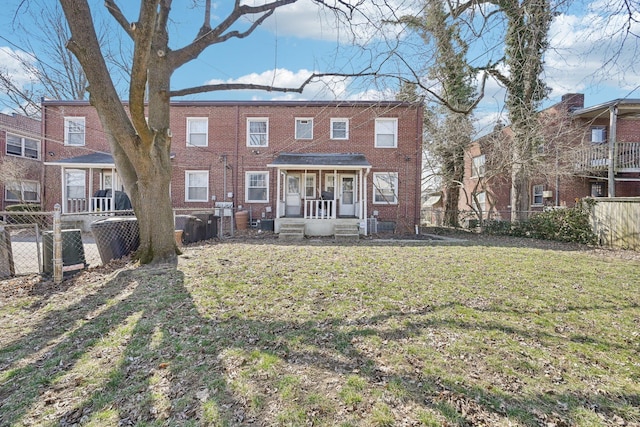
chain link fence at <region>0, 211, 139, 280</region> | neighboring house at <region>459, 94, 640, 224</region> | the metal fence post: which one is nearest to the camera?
the metal fence post

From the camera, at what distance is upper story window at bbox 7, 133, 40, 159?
21.0 m

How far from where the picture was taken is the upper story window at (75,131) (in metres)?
16.8

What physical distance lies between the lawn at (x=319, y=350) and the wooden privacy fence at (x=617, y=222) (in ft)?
19.8

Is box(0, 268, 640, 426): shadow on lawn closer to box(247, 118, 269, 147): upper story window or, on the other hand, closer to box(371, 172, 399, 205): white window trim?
box(371, 172, 399, 205): white window trim

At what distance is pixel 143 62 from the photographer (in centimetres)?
579

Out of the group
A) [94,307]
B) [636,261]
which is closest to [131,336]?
[94,307]

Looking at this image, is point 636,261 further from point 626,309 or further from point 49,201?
point 49,201

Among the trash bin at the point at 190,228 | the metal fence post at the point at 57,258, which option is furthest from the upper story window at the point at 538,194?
the metal fence post at the point at 57,258

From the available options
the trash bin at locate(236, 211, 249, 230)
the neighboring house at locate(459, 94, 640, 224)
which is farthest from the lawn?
the neighboring house at locate(459, 94, 640, 224)

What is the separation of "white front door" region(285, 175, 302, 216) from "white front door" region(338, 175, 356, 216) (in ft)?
6.83

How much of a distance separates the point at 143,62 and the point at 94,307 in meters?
4.17

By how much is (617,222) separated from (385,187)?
8726mm

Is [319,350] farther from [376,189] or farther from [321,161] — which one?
[376,189]

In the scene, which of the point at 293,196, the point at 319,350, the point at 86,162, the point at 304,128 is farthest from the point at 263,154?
the point at 319,350
